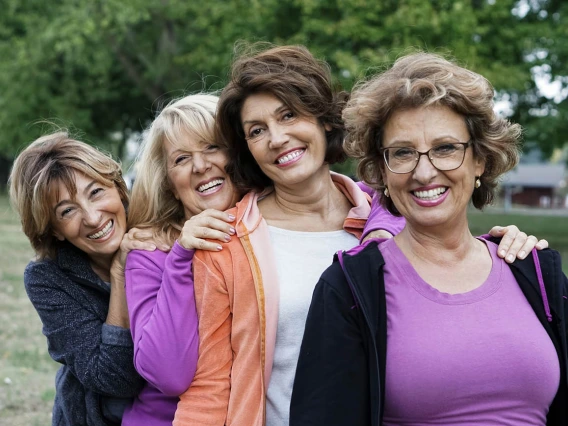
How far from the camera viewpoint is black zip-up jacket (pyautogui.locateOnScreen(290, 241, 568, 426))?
2.17 meters

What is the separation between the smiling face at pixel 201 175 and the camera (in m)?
3.04

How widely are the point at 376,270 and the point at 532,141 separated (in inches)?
713

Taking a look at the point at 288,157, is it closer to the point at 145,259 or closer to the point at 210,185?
the point at 210,185

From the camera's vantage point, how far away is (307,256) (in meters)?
2.74

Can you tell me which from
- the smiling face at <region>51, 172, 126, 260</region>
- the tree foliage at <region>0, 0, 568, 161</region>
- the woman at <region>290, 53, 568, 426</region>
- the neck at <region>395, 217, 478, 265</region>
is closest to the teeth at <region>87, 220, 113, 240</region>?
the smiling face at <region>51, 172, 126, 260</region>

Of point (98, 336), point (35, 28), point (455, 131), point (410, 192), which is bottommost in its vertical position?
point (35, 28)

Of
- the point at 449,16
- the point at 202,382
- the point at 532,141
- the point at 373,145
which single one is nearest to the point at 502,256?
the point at 373,145

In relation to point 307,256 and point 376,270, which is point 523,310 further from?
point 307,256

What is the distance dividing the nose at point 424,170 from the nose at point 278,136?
2.01 ft

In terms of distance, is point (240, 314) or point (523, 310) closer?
point (523, 310)

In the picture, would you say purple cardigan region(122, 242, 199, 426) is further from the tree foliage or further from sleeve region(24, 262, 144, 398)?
the tree foliage

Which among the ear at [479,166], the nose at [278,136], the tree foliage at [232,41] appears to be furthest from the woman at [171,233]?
the tree foliage at [232,41]

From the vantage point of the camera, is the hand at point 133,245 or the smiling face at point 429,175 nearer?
the smiling face at point 429,175

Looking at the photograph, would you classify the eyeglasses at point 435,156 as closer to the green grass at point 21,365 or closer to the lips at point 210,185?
the lips at point 210,185
